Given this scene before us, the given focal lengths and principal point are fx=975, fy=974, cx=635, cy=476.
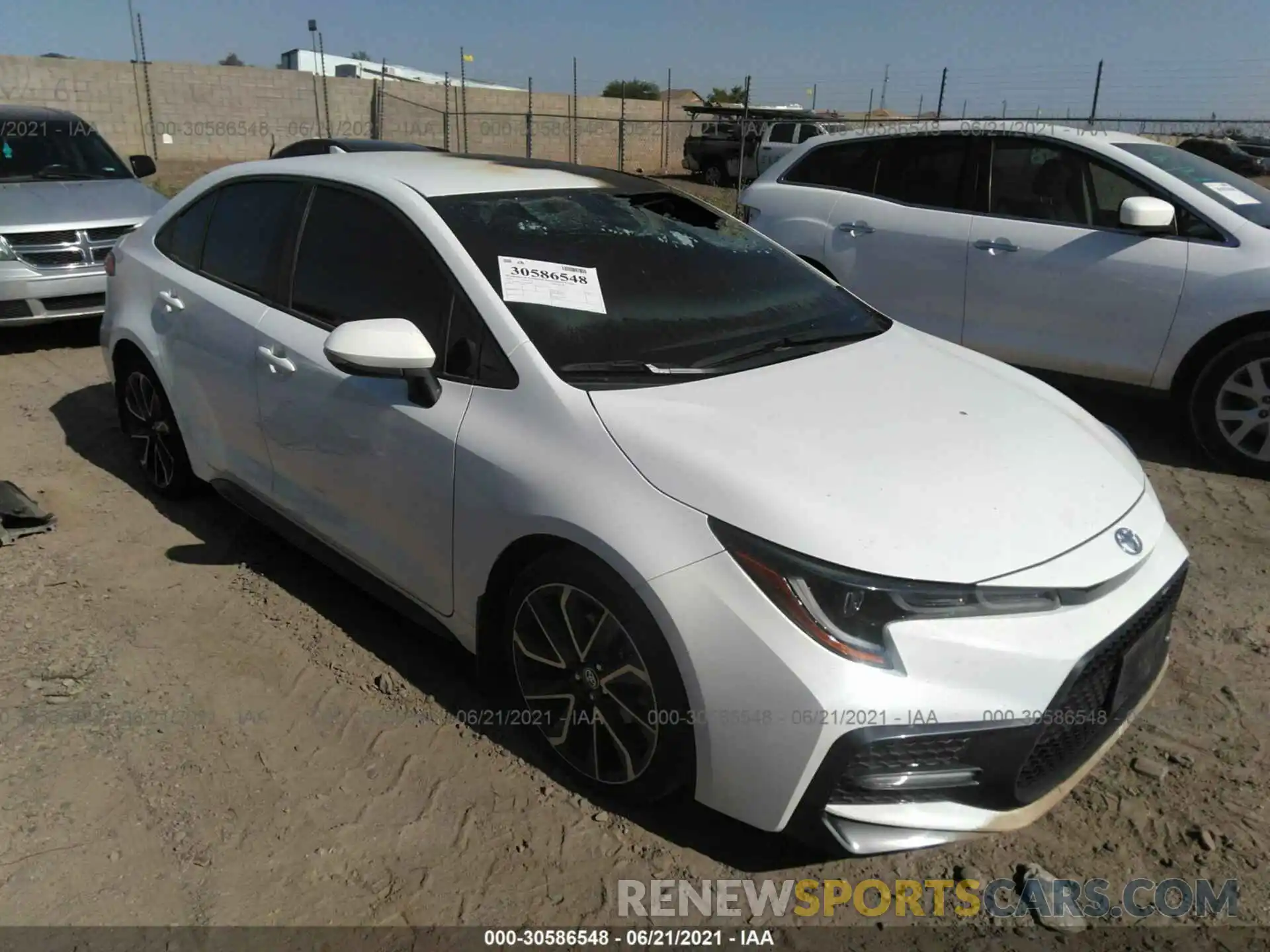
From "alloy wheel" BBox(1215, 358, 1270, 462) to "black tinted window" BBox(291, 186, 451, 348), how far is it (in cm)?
411

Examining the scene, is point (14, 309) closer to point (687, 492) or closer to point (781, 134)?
point (687, 492)

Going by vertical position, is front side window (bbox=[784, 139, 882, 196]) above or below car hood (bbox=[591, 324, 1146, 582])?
above

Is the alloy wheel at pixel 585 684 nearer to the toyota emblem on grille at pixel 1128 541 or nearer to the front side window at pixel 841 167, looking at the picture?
the toyota emblem on grille at pixel 1128 541

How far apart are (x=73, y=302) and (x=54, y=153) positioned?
1.99 m

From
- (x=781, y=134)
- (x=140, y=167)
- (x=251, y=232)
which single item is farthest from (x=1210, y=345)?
(x=781, y=134)

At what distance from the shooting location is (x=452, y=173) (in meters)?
3.46

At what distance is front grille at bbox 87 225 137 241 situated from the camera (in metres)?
7.35

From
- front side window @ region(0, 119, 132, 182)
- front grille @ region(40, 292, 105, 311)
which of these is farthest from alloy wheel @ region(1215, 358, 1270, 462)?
front side window @ region(0, 119, 132, 182)

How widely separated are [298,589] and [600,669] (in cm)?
189

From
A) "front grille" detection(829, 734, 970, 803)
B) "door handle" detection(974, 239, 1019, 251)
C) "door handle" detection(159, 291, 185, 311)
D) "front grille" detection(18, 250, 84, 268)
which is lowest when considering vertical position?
"front grille" detection(829, 734, 970, 803)

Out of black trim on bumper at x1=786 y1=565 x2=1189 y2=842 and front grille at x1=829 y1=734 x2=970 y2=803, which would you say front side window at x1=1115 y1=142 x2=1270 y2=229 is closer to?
black trim on bumper at x1=786 y1=565 x2=1189 y2=842

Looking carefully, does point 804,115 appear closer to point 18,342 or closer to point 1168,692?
point 18,342

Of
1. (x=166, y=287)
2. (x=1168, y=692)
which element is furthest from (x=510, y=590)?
(x=166, y=287)

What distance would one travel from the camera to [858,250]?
6.27 metres
